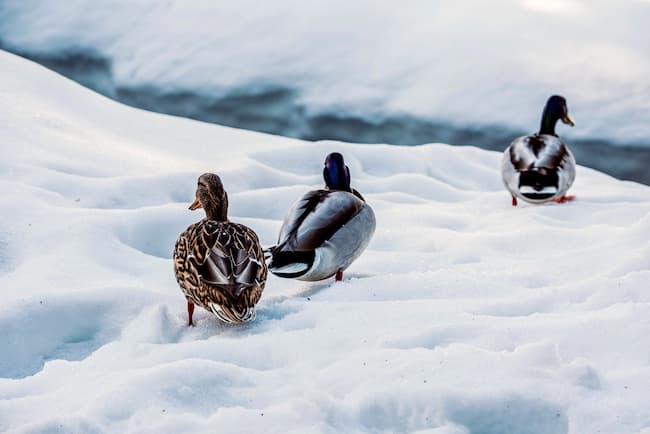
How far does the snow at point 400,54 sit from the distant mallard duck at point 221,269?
5.23m

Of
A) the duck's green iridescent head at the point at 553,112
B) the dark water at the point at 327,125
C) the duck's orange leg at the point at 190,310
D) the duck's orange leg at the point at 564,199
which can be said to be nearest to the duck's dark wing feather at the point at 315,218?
the duck's orange leg at the point at 190,310

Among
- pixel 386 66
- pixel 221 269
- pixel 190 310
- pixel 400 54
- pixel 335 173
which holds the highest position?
pixel 400 54

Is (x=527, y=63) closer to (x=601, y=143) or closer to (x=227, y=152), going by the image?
(x=601, y=143)

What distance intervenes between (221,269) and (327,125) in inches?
215

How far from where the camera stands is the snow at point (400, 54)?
→ 307 inches

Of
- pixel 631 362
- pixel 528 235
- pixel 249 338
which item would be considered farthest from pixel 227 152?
pixel 631 362

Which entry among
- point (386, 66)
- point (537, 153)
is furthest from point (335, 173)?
point (386, 66)

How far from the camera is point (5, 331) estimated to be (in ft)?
8.65

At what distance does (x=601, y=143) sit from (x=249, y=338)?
5.49 m

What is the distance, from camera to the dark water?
23.6ft

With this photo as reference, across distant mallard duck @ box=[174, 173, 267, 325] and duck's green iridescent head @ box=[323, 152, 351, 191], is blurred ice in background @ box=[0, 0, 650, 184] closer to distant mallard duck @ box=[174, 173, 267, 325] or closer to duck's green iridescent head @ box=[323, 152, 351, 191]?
duck's green iridescent head @ box=[323, 152, 351, 191]

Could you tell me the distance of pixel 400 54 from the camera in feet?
28.1

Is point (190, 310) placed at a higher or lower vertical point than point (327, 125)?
lower

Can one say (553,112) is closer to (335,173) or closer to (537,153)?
(537,153)
